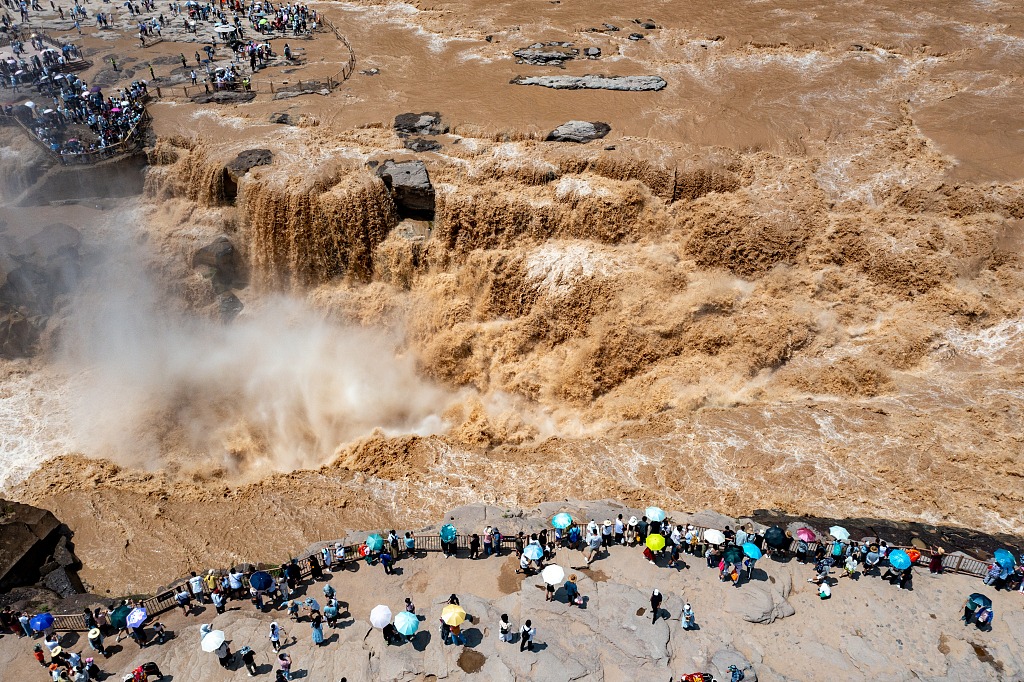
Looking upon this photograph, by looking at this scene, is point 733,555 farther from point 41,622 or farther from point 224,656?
point 41,622

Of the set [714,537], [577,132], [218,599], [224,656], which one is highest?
[577,132]

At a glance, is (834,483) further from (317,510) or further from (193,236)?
(193,236)

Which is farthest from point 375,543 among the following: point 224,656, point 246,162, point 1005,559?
point 246,162

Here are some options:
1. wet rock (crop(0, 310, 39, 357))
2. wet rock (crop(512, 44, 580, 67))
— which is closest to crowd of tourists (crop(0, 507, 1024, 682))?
wet rock (crop(0, 310, 39, 357))

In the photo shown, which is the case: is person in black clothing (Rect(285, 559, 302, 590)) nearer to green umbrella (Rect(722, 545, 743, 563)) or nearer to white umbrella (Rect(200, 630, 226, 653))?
white umbrella (Rect(200, 630, 226, 653))

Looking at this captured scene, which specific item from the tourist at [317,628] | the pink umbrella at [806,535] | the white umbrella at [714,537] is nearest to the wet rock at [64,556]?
the tourist at [317,628]
